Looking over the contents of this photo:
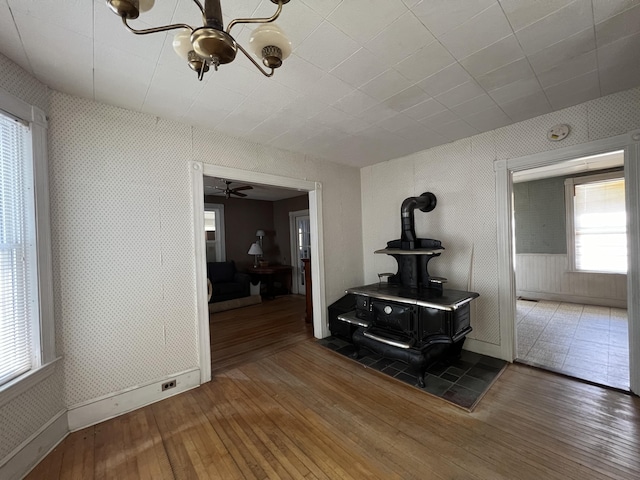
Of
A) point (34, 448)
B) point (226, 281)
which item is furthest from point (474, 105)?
point (226, 281)

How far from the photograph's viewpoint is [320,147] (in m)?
3.19

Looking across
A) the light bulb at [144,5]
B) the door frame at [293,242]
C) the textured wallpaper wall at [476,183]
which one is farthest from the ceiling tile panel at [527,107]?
the door frame at [293,242]

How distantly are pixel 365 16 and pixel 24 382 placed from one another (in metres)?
2.92

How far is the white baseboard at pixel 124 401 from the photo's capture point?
1.93 m

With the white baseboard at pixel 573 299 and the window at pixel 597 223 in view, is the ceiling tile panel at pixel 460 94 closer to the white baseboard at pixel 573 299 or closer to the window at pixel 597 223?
the window at pixel 597 223

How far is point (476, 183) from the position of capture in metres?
2.94

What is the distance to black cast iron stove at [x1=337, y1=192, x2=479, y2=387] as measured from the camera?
2348mm

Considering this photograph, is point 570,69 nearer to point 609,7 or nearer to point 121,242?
point 609,7

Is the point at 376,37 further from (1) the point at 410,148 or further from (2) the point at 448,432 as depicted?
(2) the point at 448,432

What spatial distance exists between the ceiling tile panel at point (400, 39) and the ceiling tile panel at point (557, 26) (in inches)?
21.6

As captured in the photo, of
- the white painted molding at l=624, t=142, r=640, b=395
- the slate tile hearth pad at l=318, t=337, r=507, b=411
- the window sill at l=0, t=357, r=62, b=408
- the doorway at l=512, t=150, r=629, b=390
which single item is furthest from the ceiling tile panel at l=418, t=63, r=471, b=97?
the window sill at l=0, t=357, r=62, b=408

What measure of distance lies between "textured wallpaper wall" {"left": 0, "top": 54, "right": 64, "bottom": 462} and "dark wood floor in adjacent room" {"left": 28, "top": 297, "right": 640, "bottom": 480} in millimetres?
246

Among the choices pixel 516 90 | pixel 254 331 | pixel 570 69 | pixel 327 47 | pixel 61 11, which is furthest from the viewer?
pixel 254 331

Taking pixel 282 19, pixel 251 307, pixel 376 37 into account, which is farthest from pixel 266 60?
pixel 251 307
